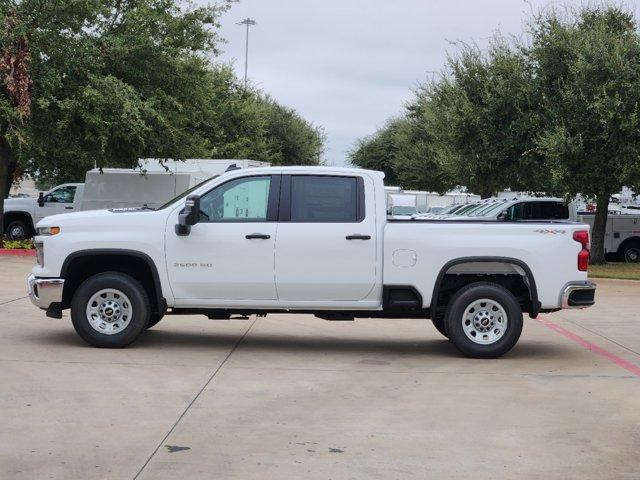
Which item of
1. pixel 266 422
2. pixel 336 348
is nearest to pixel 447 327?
pixel 336 348

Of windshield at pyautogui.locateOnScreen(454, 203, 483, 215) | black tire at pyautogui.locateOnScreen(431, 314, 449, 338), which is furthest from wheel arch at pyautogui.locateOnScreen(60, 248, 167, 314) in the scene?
windshield at pyautogui.locateOnScreen(454, 203, 483, 215)

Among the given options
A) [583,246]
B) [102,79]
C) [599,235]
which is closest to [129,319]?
[583,246]

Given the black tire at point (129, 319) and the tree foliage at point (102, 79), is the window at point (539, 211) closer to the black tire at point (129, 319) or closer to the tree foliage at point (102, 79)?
the tree foliage at point (102, 79)

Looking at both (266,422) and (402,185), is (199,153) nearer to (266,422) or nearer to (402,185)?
(266,422)

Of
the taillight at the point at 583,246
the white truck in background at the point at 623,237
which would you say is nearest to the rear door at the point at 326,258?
the taillight at the point at 583,246

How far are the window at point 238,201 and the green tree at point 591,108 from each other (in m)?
14.6

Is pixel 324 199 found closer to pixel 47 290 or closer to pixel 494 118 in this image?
pixel 47 290

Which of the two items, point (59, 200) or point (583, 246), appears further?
point (59, 200)

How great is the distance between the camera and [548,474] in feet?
20.0

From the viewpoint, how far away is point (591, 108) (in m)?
23.8

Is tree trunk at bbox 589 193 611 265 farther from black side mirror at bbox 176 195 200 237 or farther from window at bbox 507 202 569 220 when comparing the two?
black side mirror at bbox 176 195 200 237

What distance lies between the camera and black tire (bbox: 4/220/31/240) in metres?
30.7

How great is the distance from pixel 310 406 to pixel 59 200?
917 inches

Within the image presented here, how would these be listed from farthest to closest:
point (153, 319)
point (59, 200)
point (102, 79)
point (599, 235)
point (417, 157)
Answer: point (417, 157) → point (59, 200) → point (599, 235) → point (102, 79) → point (153, 319)
